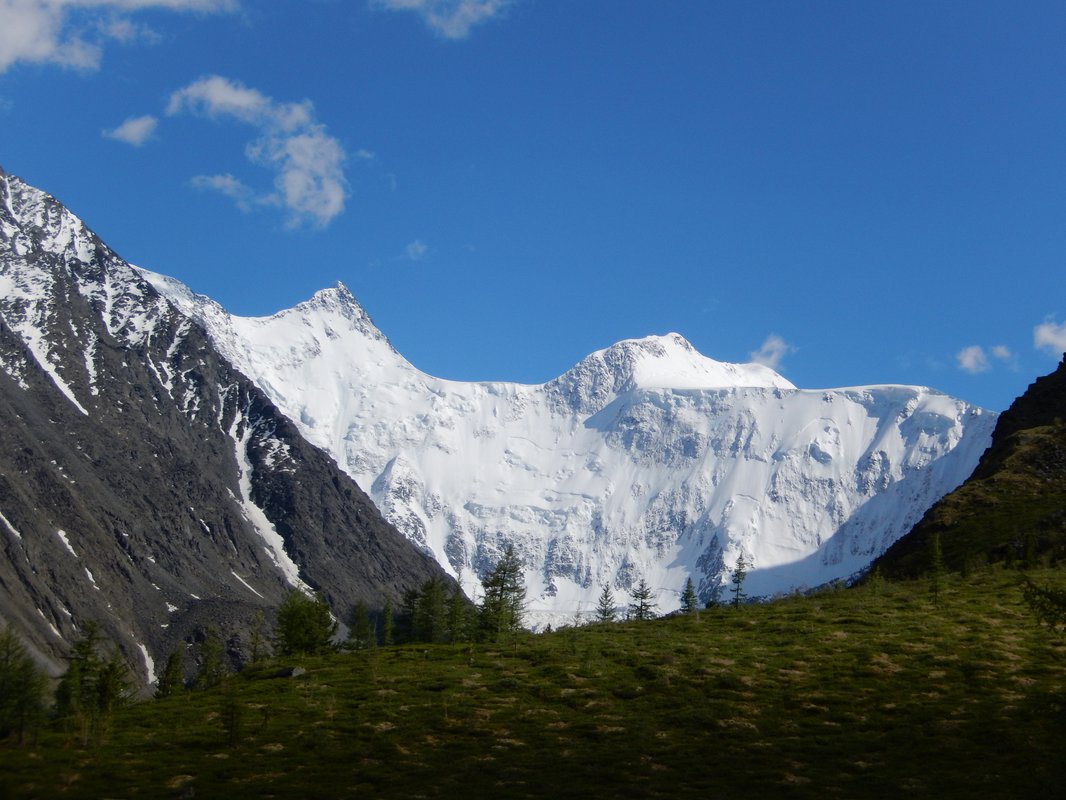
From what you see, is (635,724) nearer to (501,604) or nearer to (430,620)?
(501,604)

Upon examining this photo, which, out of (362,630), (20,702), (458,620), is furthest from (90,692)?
(362,630)

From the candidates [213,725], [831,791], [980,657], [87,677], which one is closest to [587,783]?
[831,791]

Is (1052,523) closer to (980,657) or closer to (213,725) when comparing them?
(980,657)

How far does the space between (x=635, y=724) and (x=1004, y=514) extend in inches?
2417

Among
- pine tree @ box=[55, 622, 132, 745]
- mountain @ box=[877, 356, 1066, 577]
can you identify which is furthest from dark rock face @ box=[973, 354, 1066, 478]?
pine tree @ box=[55, 622, 132, 745]

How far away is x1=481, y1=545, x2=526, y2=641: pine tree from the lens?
75.8m

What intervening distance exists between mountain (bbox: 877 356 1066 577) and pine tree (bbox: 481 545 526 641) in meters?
29.2

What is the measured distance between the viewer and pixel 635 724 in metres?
43.4

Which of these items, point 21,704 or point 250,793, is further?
point 21,704

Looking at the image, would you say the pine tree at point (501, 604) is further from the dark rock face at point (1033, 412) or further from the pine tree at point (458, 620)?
the dark rock face at point (1033, 412)

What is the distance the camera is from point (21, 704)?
47844mm

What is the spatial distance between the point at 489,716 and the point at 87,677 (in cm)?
4220

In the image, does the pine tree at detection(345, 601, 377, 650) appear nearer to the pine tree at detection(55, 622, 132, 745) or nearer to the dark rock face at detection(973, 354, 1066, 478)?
the pine tree at detection(55, 622, 132, 745)

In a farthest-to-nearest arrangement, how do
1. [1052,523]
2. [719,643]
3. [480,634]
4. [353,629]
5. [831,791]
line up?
[353,629]
[1052,523]
[480,634]
[719,643]
[831,791]
